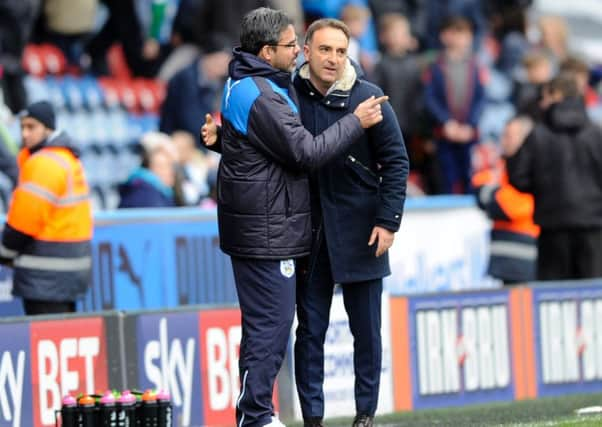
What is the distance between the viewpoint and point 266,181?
844 centimetres

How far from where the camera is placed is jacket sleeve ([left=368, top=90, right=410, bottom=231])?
8828 millimetres

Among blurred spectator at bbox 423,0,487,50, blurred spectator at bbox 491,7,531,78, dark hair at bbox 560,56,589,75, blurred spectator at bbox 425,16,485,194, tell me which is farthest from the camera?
blurred spectator at bbox 491,7,531,78

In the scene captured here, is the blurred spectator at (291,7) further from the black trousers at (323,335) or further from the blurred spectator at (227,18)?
the black trousers at (323,335)

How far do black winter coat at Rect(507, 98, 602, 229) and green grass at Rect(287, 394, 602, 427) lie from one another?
151 centimetres

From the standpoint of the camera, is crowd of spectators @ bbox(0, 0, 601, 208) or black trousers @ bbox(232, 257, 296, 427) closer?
black trousers @ bbox(232, 257, 296, 427)

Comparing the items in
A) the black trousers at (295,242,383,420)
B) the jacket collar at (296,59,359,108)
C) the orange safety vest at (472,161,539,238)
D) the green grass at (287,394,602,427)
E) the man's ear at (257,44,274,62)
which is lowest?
the green grass at (287,394,602,427)

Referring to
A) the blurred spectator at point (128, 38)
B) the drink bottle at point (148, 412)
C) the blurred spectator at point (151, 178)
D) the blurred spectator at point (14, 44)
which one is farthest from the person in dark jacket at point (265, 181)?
the blurred spectator at point (128, 38)

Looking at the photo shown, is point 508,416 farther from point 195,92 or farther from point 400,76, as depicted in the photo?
point 400,76

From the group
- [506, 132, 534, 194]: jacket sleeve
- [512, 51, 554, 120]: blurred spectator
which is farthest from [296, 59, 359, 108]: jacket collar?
[512, 51, 554, 120]: blurred spectator

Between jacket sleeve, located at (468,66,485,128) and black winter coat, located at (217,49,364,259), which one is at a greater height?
jacket sleeve, located at (468,66,485,128)

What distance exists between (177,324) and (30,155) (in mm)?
1396

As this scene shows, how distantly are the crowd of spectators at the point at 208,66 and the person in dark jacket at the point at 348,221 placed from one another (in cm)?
544

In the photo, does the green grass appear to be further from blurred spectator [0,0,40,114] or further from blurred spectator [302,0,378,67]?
blurred spectator [302,0,378,67]

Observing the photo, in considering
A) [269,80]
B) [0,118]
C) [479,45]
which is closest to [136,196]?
[0,118]
